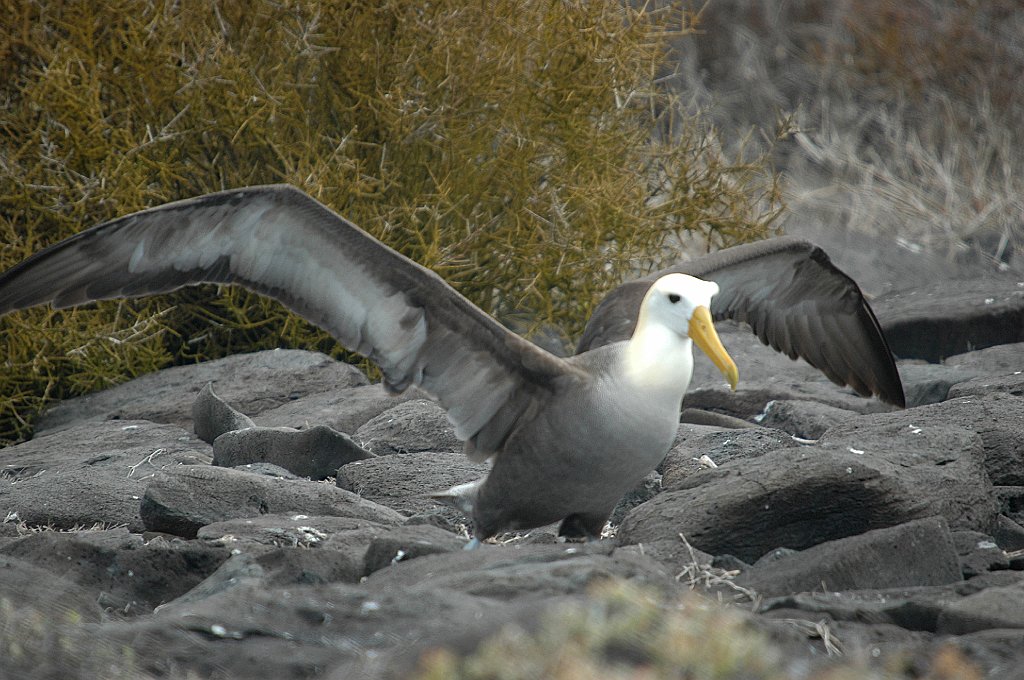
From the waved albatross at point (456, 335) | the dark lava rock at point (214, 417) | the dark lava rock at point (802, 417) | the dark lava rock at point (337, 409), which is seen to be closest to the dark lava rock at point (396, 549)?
the waved albatross at point (456, 335)

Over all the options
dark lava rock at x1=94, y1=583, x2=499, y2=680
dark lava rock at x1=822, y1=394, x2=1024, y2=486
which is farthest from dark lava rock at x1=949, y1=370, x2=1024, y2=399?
dark lava rock at x1=94, y1=583, x2=499, y2=680

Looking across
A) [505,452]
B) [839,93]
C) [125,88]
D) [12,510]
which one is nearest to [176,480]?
[12,510]

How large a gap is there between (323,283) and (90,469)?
132 cm

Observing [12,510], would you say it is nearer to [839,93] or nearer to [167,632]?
[167,632]

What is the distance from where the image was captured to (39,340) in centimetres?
655

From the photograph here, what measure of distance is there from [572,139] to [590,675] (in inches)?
218

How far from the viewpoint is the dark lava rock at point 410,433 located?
5.62 meters

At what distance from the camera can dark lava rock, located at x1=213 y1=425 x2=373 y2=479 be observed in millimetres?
5238

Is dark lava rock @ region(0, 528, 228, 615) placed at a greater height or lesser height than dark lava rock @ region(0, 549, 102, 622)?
lesser

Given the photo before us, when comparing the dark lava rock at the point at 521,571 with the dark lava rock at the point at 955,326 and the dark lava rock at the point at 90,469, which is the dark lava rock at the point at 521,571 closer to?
the dark lava rock at the point at 90,469

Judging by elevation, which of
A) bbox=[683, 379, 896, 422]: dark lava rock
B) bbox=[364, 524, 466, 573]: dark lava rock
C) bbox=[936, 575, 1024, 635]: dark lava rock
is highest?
bbox=[936, 575, 1024, 635]: dark lava rock

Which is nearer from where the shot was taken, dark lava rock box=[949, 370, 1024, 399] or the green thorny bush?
dark lava rock box=[949, 370, 1024, 399]

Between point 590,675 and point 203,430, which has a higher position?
point 590,675

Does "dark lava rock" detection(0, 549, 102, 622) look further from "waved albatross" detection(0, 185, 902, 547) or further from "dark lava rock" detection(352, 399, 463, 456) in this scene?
"dark lava rock" detection(352, 399, 463, 456)
